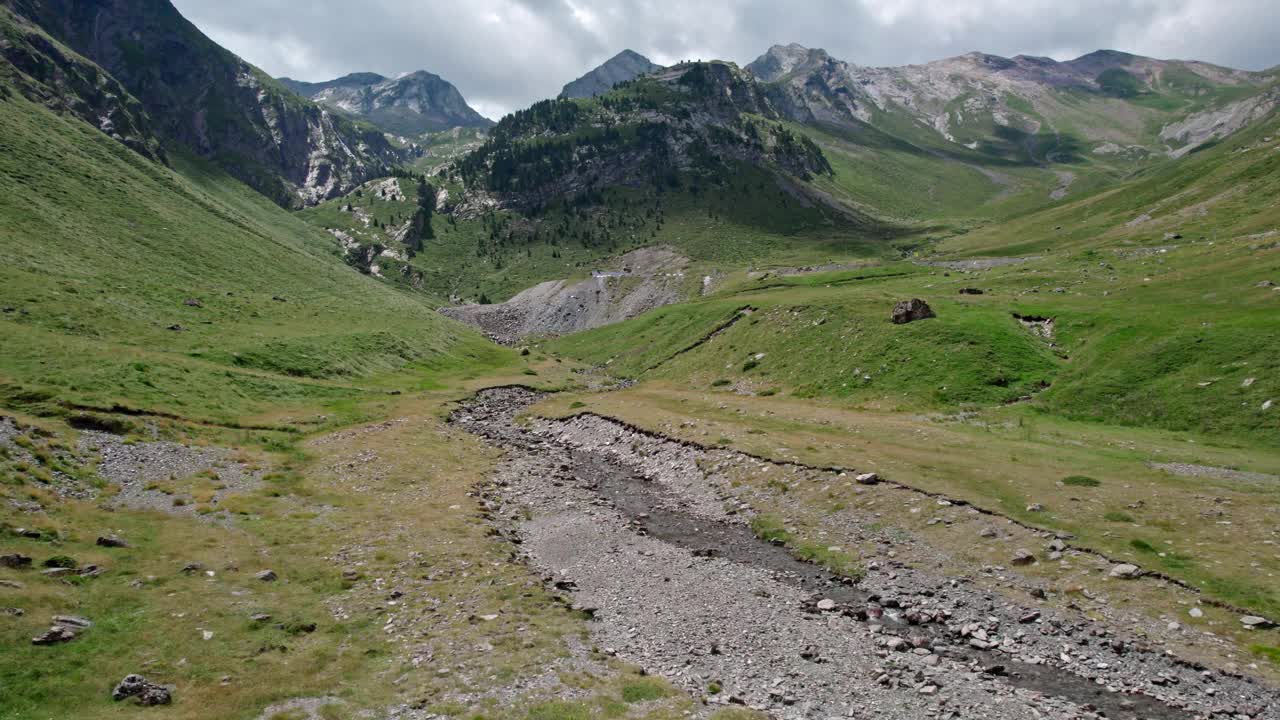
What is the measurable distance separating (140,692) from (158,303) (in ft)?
345

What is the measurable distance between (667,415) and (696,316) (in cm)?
6270

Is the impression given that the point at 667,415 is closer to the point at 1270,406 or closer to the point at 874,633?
the point at 874,633

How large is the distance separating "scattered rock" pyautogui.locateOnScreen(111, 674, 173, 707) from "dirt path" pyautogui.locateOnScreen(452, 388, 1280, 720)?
1336cm

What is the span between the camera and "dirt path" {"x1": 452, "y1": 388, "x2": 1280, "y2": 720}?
1877cm

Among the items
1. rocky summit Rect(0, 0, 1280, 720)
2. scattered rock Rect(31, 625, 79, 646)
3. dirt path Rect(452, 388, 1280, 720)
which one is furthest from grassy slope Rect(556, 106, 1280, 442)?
scattered rock Rect(31, 625, 79, 646)

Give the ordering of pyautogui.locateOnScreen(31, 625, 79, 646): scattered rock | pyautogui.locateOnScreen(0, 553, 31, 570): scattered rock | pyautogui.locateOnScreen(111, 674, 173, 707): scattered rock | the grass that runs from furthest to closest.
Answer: the grass, pyautogui.locateOnScreen(0, 553, 31, 570): scattered rock, pyautogui.locateOnScreen(31, 625, 79, 646): scattered rock, pyautogui.locateOnScreen(111, 674, 173, 707): scattered rock

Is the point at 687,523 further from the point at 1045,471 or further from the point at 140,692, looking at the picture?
the point at 140,692

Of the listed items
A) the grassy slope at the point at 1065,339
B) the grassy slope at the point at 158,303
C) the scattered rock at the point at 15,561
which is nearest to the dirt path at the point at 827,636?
the scattered rock at the point at 15,561

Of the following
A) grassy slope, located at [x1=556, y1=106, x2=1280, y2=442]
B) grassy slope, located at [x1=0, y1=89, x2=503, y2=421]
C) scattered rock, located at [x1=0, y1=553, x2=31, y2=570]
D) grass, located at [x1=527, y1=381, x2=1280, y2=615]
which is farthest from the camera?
grassy slope, located at [x1=0, y1=89, x2=503, y2=421]

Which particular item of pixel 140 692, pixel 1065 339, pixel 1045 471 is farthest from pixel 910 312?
pixel 140 692

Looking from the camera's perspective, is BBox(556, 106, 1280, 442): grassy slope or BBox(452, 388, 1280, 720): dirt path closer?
BBox(452, 388, 1280, 720): dirt path

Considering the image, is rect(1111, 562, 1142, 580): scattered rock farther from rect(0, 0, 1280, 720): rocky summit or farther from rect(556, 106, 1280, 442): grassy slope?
rect(556, 106, 1280, 442): grassy slope

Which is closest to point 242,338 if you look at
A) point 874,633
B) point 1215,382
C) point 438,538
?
point 438,538

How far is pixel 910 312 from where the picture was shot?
75.2 metres
